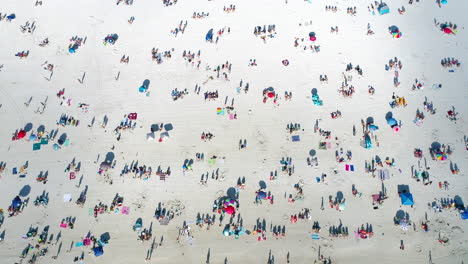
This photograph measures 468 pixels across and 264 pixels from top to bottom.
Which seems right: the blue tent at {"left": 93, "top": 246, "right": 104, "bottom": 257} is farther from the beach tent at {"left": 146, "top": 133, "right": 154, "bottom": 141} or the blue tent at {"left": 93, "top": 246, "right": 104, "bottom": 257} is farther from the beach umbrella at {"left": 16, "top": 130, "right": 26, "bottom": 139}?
the beach umbrella at {"left": 16, "top": 130, "right": 26, "bottom": 139}

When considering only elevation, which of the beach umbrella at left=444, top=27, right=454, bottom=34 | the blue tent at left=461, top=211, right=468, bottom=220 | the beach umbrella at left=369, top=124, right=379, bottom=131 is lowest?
the blue tent at left=461, top=211, right=468, bottom=220

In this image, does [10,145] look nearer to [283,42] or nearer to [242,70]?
[242,70]

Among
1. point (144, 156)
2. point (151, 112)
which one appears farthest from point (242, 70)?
point (144, 156)

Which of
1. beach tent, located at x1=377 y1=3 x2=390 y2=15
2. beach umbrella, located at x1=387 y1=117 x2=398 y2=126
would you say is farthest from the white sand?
beach umbrella, located at x1=387 y1=117 x2=398 y2=126

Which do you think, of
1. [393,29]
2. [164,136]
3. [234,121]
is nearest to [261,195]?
[234,121]

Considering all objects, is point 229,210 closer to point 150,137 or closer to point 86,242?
point 150,137

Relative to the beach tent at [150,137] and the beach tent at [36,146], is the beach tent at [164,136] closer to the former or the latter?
the beach tent at [150,137]

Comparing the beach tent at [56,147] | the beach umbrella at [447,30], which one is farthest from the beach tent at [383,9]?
the beach tent at [56,147]

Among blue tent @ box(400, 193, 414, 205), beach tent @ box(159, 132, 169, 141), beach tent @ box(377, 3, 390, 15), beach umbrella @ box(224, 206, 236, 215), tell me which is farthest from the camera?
beach tent @ box(377, 3, 390, 15)
